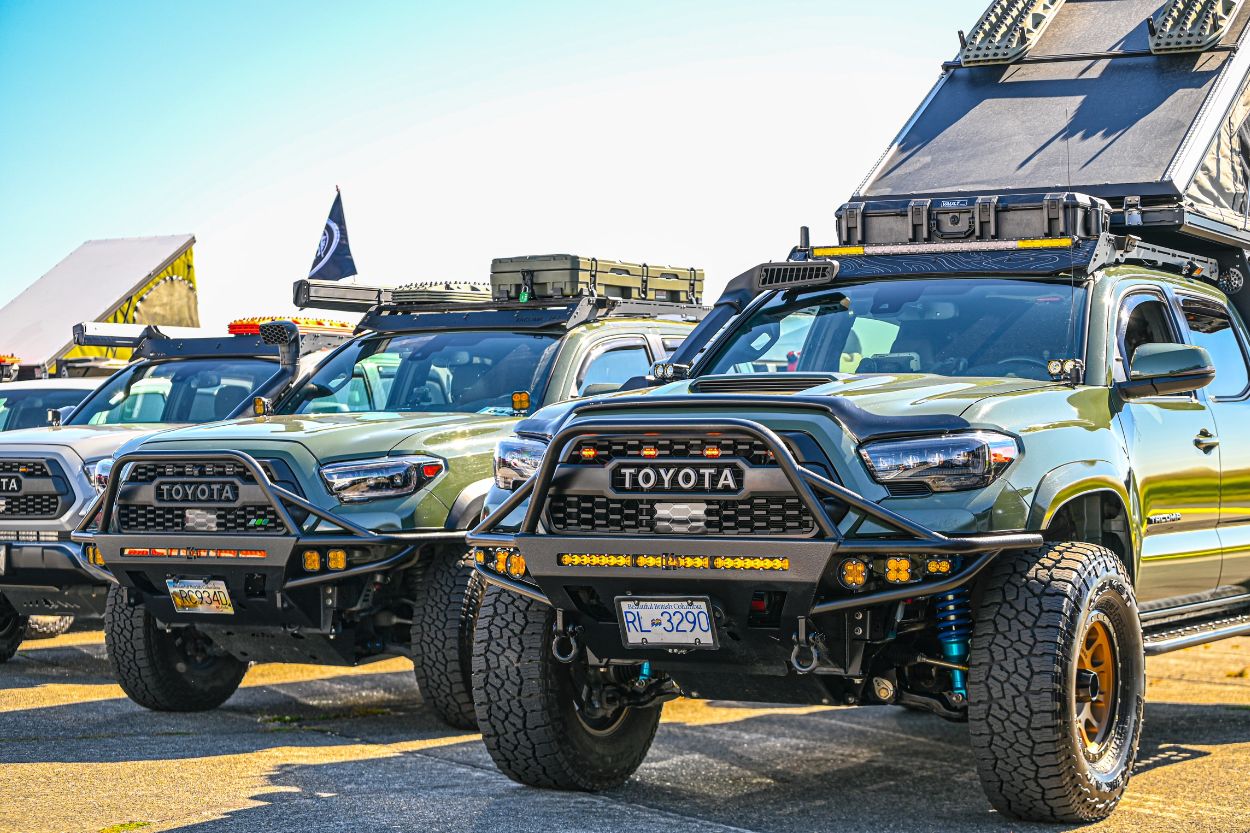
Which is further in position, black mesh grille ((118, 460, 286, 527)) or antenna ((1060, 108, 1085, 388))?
black mesh grille ((118, 460, 286, 527))

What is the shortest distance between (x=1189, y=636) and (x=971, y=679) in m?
2.14

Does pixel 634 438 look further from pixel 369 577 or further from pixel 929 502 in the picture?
pixel 369 577

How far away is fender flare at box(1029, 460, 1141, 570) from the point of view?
5.81 m

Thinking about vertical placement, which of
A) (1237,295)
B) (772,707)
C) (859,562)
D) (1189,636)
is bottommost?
(772,707)

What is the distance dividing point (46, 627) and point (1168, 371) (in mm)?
8766

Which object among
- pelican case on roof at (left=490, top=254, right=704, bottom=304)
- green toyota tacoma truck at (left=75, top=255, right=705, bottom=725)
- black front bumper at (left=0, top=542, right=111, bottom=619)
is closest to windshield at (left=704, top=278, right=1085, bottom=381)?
green toyota tacoma truck at (left=75, top=255, right=705, bottom=725)

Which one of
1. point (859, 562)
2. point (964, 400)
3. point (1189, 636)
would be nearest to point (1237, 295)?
point (1189, 636)

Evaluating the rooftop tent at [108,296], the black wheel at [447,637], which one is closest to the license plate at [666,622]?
the black wheel at [447,637]

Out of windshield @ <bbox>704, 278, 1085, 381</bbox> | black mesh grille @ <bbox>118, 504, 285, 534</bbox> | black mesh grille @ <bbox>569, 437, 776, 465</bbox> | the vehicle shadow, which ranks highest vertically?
windshield @ <bbox>704, 278, 1085, 381</bbox>

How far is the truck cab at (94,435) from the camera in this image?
10016 mm

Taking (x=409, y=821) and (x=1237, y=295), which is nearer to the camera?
(x=409, y=821)

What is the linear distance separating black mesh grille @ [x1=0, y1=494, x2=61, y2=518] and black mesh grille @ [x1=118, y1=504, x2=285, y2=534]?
2.33 metres

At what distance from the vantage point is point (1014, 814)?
5.86 m

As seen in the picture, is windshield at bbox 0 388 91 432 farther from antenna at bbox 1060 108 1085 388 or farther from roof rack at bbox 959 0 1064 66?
antenna at bbox 1060 108 1085 388
